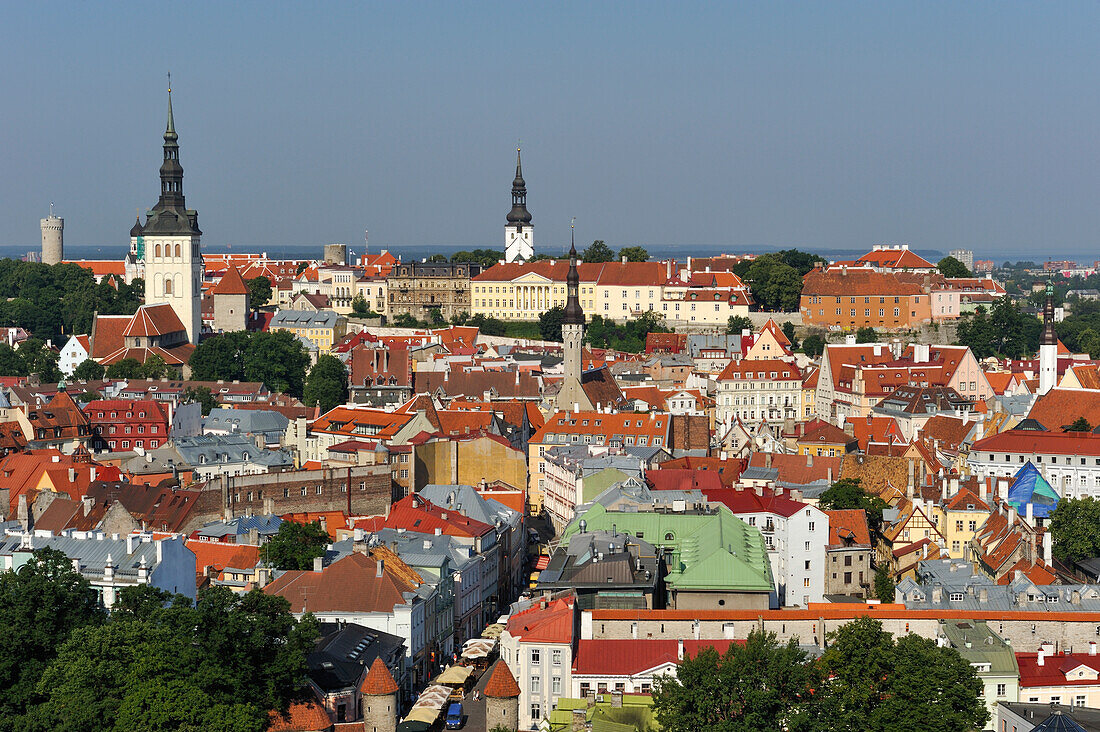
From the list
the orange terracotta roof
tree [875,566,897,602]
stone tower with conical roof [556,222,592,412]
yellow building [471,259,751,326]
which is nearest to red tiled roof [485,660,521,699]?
→ tree [875,566,897,602]

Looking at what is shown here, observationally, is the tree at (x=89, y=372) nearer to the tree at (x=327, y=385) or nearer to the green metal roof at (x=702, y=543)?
the tree at (x=327, y=385)

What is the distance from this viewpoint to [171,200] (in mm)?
117375

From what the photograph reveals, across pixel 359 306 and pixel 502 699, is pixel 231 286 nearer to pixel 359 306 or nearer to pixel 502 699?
pixel 359 306

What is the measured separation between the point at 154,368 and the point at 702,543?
5994cm

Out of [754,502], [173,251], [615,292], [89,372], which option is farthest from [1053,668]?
[173,251]

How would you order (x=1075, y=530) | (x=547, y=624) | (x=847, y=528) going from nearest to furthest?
(x=547, y=624), (x=847, y=528), (x=1075, y=530)

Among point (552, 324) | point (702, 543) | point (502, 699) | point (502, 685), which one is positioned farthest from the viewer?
point (552, 324)

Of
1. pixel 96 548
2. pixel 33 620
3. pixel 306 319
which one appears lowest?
pixel 33 620

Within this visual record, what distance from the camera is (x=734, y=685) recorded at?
1403 inches

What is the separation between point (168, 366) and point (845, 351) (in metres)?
38.8

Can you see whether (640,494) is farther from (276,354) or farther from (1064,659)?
(276,354)

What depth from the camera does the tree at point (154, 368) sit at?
333 feet

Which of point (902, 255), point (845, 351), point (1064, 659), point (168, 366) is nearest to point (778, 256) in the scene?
point (902, 255)

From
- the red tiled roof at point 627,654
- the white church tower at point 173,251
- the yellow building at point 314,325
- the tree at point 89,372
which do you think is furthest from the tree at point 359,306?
the red tiled roof at point 627,654
